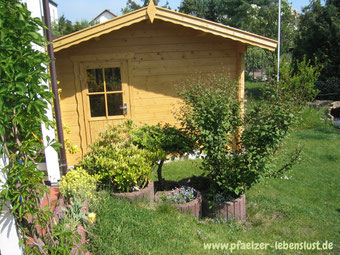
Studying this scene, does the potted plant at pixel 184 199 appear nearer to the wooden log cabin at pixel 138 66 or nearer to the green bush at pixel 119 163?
the green bush at pixel 119 163

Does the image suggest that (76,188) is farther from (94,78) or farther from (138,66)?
(138,66)

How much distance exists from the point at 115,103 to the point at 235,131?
3.49 metres

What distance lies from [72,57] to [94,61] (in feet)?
1.60

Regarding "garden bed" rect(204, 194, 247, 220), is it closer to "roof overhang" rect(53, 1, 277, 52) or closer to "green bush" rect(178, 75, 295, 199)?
"green bush" rect(178, 75, 295, 199)

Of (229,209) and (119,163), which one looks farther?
(229,209)

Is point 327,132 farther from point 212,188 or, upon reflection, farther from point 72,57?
point 72,57

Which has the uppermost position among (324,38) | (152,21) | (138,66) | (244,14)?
(244,14)

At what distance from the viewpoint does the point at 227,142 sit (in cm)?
476

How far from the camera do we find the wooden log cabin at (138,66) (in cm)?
705

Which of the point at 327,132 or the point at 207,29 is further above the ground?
the point at 207,29

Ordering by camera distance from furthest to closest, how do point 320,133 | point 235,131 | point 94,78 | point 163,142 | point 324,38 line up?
point 324,38 → point 320,133 → point 94,78 → point 163,142 → point 235,131

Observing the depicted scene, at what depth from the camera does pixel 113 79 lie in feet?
24.1

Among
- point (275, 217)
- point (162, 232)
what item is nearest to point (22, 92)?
point (162, 232)

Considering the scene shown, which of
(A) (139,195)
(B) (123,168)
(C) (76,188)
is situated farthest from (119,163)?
(C) (76,188)
